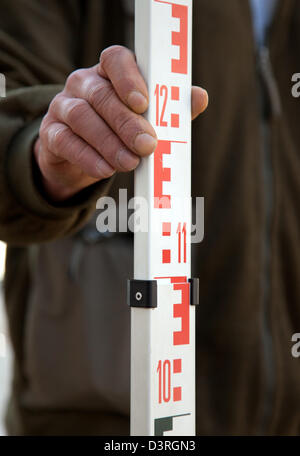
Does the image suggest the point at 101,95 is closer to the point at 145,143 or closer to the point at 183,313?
the point at 145,143

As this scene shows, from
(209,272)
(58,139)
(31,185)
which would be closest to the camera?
(58,139)

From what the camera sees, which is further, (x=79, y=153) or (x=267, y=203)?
(x=267, y=203)

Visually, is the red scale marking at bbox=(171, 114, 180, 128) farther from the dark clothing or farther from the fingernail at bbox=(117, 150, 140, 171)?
the dark clothing

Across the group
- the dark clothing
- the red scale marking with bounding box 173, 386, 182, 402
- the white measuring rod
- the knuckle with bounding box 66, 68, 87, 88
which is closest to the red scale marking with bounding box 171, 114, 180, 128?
the white measuring rod

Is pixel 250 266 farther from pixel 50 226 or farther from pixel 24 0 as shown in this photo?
pixel 24 0

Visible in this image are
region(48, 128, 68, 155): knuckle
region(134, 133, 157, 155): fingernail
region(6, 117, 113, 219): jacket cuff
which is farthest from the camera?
region(6, 117, 113, 219): jacket cuff

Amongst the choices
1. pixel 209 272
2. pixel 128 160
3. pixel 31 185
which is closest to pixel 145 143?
pixel 128 160

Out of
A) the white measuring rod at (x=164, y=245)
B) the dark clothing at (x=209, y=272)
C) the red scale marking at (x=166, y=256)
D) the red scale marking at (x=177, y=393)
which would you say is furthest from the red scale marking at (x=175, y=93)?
the dark clothing at (x=209, y=272)

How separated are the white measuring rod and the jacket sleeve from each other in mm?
192

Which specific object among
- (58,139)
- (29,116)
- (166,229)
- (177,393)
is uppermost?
(29,116)

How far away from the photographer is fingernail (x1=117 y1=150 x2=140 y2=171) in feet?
1.73

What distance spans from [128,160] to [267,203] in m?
0.59

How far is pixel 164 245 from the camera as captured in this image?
532 mm

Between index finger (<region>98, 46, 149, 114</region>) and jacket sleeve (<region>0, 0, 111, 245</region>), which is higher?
jacket sleeve (<region>0, 0, 111, 245</region>)
